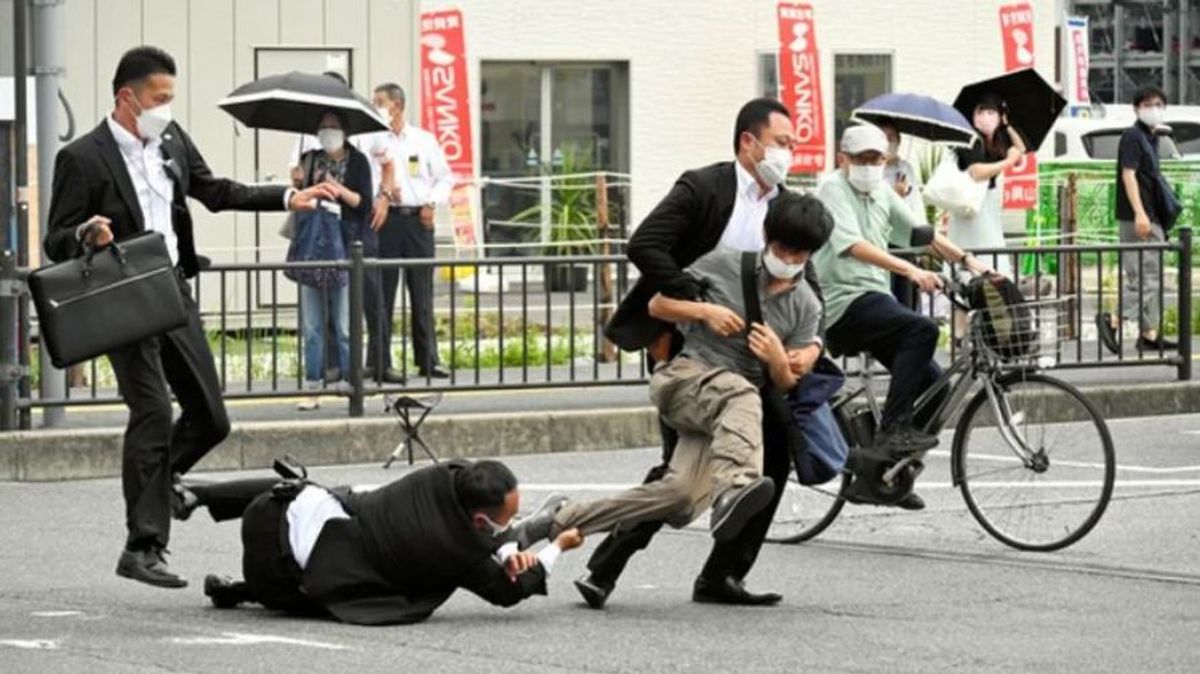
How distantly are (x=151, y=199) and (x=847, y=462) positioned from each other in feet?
10.2

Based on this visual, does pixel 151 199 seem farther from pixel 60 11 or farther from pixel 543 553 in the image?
pixel 60 11

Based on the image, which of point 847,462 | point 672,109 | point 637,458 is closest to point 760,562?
point 847,462

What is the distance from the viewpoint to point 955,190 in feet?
57.3

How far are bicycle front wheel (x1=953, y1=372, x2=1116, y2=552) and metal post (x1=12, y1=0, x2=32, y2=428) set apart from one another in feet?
17.8

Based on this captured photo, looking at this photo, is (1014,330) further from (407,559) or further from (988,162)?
(988,162)

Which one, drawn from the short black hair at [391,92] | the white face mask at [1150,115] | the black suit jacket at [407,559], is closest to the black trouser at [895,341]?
the black suit jacket at [407,559]

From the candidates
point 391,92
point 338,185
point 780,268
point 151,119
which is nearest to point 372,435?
point 338,185

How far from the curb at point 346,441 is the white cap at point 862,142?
13.6ft

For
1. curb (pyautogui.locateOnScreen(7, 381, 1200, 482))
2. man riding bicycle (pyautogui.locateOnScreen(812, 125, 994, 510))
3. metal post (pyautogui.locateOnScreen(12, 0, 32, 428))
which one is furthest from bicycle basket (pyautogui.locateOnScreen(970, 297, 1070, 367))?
metal post (pyautogui.locateOnScreen(12, 0, 32, 428))

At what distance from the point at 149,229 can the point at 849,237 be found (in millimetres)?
2944

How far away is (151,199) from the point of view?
35.8ft

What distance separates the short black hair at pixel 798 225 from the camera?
1029 cm

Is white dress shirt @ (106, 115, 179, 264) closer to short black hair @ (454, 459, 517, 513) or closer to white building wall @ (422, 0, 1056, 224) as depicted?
short black hair @ (454, 459, 517, 513)

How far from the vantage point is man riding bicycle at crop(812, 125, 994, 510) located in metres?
12.3
